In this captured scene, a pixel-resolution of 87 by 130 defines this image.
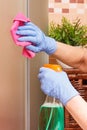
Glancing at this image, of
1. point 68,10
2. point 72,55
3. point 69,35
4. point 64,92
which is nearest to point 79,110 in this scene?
point 64,92

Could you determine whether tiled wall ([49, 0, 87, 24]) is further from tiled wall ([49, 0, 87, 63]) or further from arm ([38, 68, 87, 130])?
arm ([38, 68, 87, 130])

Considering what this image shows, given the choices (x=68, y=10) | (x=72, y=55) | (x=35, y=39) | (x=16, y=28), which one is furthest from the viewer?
Result: (x=68, y=10)

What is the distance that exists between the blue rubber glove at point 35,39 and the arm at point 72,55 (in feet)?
0.16

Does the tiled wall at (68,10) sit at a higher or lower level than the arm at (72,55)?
higher

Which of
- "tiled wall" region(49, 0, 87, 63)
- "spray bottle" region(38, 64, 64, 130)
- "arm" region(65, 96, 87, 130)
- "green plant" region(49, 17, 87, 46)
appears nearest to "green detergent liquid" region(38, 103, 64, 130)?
"spray bottle" region(38, 64, 64, 130)

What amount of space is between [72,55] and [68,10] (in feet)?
1.69

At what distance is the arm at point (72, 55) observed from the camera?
0.89 metres

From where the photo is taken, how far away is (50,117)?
74 centimetres

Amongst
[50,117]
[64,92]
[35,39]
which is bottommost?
[50,117]

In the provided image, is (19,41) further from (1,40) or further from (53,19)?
(53,19)

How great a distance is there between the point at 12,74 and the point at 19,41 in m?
0.10

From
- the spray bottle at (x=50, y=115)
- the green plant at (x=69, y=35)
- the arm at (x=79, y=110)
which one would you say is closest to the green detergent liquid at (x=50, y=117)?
the spray bottle at (x=50, y=115)

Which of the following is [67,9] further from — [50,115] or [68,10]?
[50,115]

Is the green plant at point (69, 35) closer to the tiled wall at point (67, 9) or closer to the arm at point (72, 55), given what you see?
the arm at point (72, 55)
